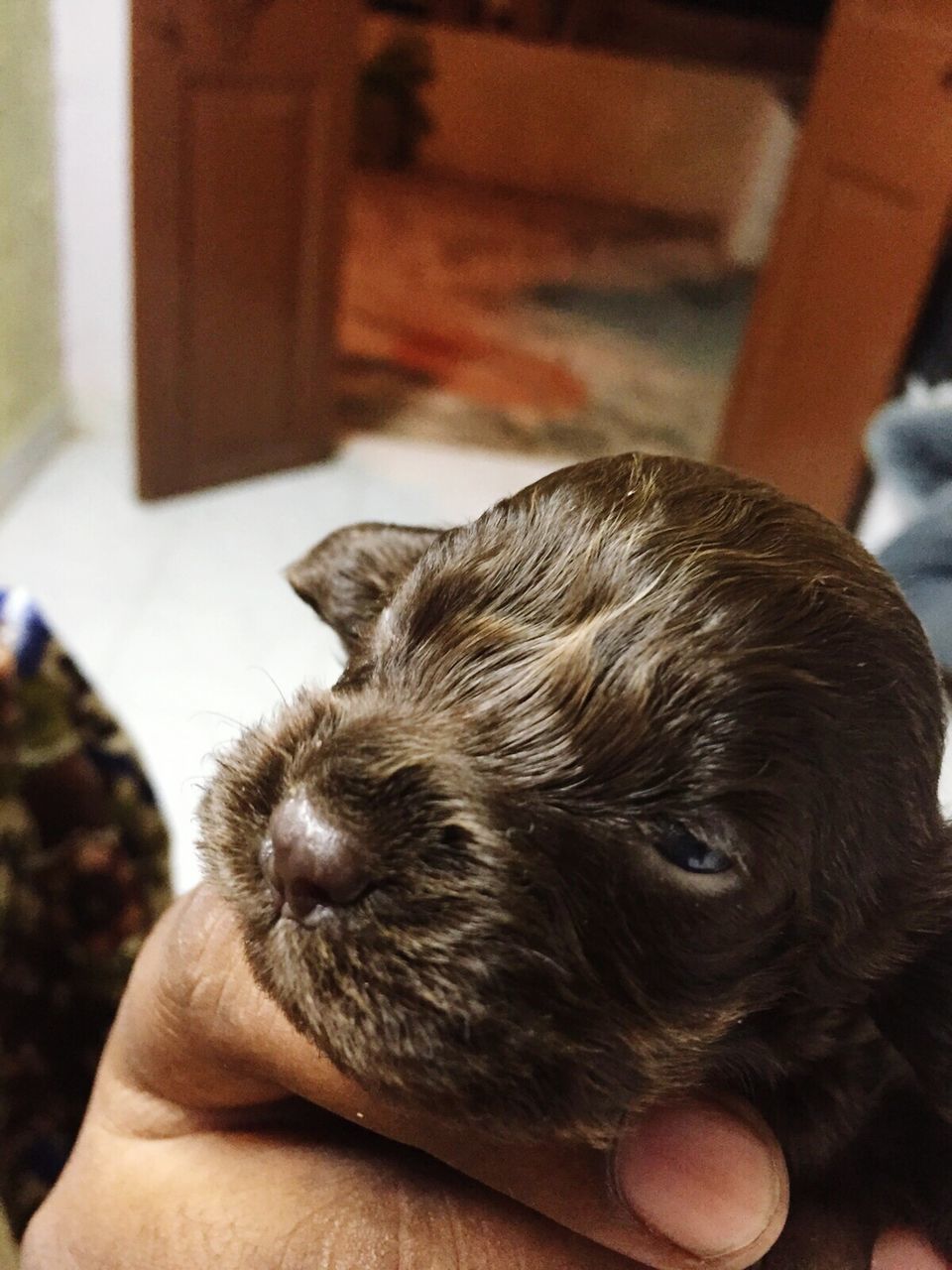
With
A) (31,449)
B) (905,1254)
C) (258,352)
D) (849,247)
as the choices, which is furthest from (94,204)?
(905,1254)

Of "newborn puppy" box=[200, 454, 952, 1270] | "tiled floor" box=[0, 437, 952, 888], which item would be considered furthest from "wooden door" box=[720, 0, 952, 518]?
"newborn puppy" box=[200, 454, 952, 1270]

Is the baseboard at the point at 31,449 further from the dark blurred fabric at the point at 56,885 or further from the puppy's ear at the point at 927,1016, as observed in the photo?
the puppy's ear at the point at 927,1016

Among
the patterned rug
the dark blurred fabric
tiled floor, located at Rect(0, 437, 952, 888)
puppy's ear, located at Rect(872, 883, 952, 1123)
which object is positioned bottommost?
tiled floor, located at Rect(0, 437, 952, 888)

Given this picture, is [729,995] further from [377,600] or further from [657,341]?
[657,341]

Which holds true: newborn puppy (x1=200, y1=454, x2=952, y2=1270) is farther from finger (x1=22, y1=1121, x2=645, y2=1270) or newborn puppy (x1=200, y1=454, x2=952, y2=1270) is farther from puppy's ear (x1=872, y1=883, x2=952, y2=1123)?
finger (x1=22, y1=1121, x2=645, y2=1270)

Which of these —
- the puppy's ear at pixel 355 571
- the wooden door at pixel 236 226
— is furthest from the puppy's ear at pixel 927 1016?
the wooden door at pixel 236 226

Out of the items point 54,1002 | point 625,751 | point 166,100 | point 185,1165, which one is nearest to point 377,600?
point 625,751

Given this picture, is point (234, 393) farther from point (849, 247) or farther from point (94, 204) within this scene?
point (849, 247)
